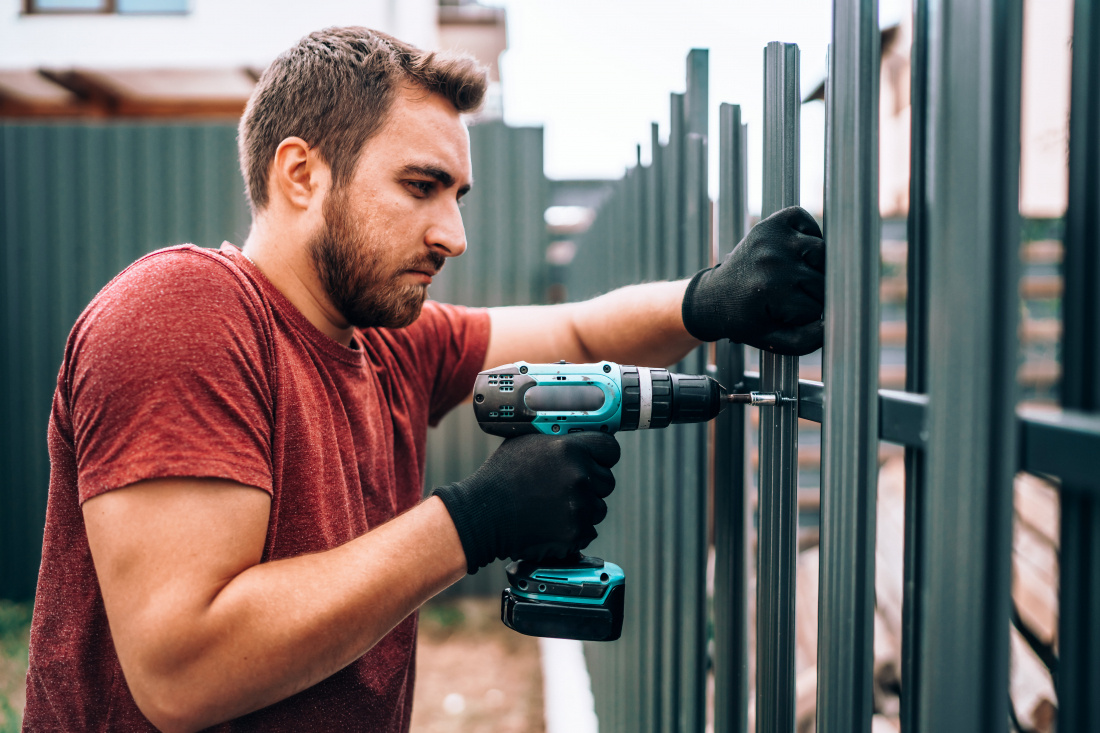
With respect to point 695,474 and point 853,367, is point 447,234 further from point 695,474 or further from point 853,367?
point 853,367

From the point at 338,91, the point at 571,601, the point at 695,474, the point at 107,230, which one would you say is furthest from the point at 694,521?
the point at 107,230

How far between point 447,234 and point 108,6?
30.5 feet

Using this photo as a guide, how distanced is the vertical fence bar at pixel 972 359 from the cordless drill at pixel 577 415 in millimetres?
616

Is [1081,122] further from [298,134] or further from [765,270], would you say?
[298,134]

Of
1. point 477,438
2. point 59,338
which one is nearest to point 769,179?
point 477,438

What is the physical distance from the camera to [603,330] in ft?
5.89

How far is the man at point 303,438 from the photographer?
39.2 inches

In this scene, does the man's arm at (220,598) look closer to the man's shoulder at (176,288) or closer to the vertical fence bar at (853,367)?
the man's shoulder at (176,288)

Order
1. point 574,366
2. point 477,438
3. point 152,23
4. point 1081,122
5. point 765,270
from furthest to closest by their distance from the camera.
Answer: point 152,23, point 477,438, point 574,366, point 765,270, point 1081,122

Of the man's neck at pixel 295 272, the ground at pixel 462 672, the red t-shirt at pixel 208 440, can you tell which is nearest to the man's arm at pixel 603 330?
the red t-shirt at pixel 208 440

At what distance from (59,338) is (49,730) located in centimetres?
469

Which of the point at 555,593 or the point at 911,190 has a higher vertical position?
the point at 911,190

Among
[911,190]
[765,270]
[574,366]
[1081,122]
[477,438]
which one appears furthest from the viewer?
[477,438]

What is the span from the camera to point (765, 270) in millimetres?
1147
